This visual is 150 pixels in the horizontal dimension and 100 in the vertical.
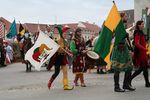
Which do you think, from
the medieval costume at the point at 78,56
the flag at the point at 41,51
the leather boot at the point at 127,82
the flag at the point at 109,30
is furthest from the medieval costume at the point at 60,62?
the leather boot at the point at 127,82

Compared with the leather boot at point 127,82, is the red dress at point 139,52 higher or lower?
higher

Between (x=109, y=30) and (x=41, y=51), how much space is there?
2402 mm

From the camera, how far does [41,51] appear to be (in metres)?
13.7

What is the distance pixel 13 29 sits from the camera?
34.3m

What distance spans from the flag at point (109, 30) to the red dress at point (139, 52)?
0.46 m

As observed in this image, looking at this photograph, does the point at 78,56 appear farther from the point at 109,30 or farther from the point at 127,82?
the point at 127,82

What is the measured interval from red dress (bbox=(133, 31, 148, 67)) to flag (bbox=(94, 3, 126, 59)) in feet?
1.52

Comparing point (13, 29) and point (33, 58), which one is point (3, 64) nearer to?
point (13, 29)

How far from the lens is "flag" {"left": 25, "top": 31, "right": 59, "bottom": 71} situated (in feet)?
43.6

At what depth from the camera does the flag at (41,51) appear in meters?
13.3

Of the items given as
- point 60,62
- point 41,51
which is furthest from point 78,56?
point 41,51

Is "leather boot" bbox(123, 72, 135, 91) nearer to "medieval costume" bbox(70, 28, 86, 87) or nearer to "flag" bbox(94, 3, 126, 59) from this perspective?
"flag" bbox(94, 3, 126, 59)

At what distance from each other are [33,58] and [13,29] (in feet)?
67.7

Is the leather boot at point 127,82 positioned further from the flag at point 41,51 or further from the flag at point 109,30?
the flag at point 41,51
